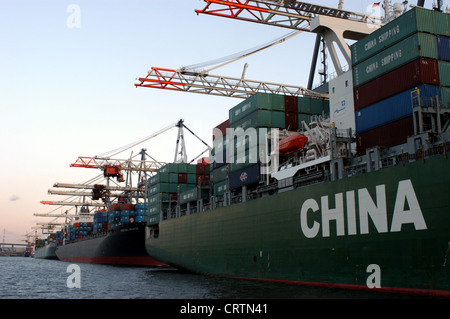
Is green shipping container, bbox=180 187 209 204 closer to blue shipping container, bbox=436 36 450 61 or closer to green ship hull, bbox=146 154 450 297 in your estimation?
green ship hull, bbox=146 154 450 297

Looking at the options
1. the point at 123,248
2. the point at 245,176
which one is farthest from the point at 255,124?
the point at 123,248

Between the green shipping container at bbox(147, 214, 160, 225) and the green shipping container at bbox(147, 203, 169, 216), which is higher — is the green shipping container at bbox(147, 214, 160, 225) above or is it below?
below

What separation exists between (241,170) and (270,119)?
4266 millimetres

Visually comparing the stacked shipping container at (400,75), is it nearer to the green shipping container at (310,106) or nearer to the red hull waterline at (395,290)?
the red hull waterline at (395,290)

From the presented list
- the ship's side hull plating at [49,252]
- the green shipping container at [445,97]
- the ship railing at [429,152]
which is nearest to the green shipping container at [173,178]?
the ship railing at [429,152]

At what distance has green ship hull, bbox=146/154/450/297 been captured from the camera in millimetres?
15898

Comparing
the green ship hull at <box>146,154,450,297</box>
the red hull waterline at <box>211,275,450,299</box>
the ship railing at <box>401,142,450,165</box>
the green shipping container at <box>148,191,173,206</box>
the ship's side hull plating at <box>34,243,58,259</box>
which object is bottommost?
the ship's side hull plating at <box>34,243,58,259</box>

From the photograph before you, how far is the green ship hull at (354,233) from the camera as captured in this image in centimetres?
1590

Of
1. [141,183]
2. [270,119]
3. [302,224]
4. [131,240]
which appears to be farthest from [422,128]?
[141,183]

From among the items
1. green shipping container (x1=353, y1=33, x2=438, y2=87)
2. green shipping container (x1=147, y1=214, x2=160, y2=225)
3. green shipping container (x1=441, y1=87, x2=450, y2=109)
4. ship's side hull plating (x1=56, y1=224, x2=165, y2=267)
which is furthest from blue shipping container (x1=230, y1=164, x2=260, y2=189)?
ship's side hull plating (x1=56, y1=224, x2=165, y2=267)

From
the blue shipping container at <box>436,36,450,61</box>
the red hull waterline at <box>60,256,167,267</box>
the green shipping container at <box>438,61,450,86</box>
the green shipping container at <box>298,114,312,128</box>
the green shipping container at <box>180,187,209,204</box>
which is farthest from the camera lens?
the red hull waterline at <box>60,256,167,267</box>

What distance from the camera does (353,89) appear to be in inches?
889

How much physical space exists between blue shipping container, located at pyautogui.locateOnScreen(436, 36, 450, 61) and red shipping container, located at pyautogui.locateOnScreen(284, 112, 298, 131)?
12.3 meters

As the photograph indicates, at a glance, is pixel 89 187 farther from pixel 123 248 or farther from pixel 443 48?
pixel 443 48
